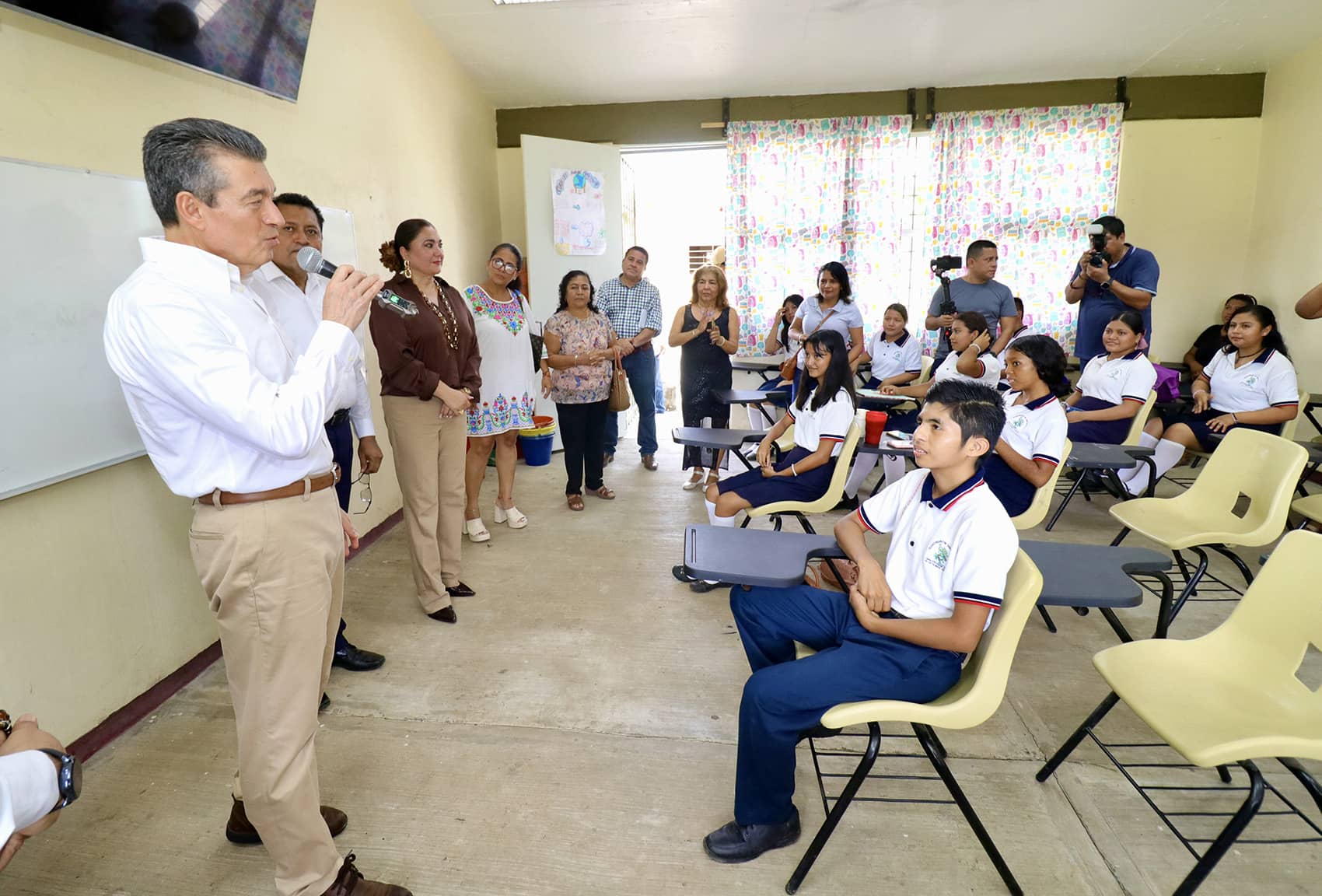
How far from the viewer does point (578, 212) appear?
539 centimetres

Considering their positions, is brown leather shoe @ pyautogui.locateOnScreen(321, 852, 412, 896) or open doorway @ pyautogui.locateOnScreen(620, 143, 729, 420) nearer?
brown leather shoe @ pyautogui.locateOnScreen(321, 852, 412, 896)

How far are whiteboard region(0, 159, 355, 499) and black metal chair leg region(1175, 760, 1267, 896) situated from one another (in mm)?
2911

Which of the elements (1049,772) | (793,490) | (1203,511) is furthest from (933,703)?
(1203,511)

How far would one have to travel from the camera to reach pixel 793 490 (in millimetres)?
3006

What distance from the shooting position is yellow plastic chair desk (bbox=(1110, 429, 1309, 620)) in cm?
238

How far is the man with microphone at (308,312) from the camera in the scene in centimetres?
219

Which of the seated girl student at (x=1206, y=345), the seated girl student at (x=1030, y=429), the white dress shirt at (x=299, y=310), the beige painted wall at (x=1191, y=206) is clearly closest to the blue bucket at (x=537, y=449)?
the white dress shirt at (x=299, y=310)

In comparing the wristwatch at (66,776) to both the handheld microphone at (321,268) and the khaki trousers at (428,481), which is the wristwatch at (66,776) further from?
the khaki trousers at (428,481)

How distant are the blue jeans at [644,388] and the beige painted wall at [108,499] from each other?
202cm

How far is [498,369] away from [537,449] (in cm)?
171

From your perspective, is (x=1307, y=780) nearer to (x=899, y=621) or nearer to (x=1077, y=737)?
(x=1077, y=737)

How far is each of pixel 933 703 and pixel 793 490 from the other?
150 cm

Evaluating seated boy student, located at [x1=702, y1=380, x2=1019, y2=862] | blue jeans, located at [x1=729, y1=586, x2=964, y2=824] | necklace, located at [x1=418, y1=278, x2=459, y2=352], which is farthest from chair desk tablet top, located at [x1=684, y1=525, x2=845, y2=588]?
necklace, located at [x1=418, y1=278, x2=459, y2=352]

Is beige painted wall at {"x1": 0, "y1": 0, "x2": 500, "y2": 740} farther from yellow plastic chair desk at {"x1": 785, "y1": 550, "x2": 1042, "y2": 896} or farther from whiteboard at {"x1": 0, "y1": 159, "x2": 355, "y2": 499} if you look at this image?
yellow plastic chair desk at {"x1": 785, "y1": 550, "x2": 1042, "y2": 896}
